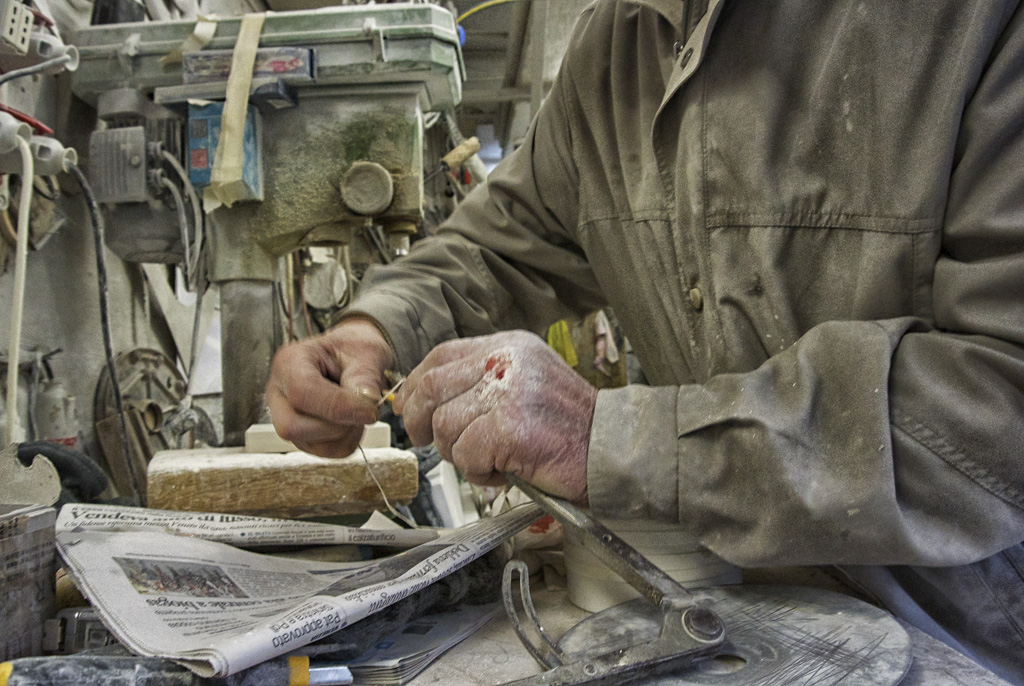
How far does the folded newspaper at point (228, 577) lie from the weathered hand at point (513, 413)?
4.5 inches

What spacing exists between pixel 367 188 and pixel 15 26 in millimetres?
848

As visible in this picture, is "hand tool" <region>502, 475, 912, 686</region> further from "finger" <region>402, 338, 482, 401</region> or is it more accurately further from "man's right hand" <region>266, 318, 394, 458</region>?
"man's right hand" <region>266, 318, 394, 458</region>

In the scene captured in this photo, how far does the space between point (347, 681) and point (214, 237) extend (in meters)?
1.62

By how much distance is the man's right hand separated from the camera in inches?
33.9

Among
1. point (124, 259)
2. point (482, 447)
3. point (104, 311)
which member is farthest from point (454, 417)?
point (124, 259)

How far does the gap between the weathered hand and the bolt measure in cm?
14

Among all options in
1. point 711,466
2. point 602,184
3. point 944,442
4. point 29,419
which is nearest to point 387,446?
point 602,184

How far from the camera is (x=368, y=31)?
5.84 feet

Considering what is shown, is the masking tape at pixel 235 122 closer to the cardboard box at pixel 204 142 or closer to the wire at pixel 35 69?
the cardboard box at pixel 204 142

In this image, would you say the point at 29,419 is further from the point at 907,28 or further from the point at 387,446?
the point at 907,28

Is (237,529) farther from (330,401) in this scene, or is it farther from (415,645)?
(415,645)

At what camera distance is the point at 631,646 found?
498 millimetres

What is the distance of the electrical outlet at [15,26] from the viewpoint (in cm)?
108

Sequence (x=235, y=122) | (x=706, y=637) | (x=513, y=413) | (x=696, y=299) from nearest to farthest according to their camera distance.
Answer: (x=706, y=637) → (x=513, y=413) → (x=696, y=299) → (x=235, y=122)
